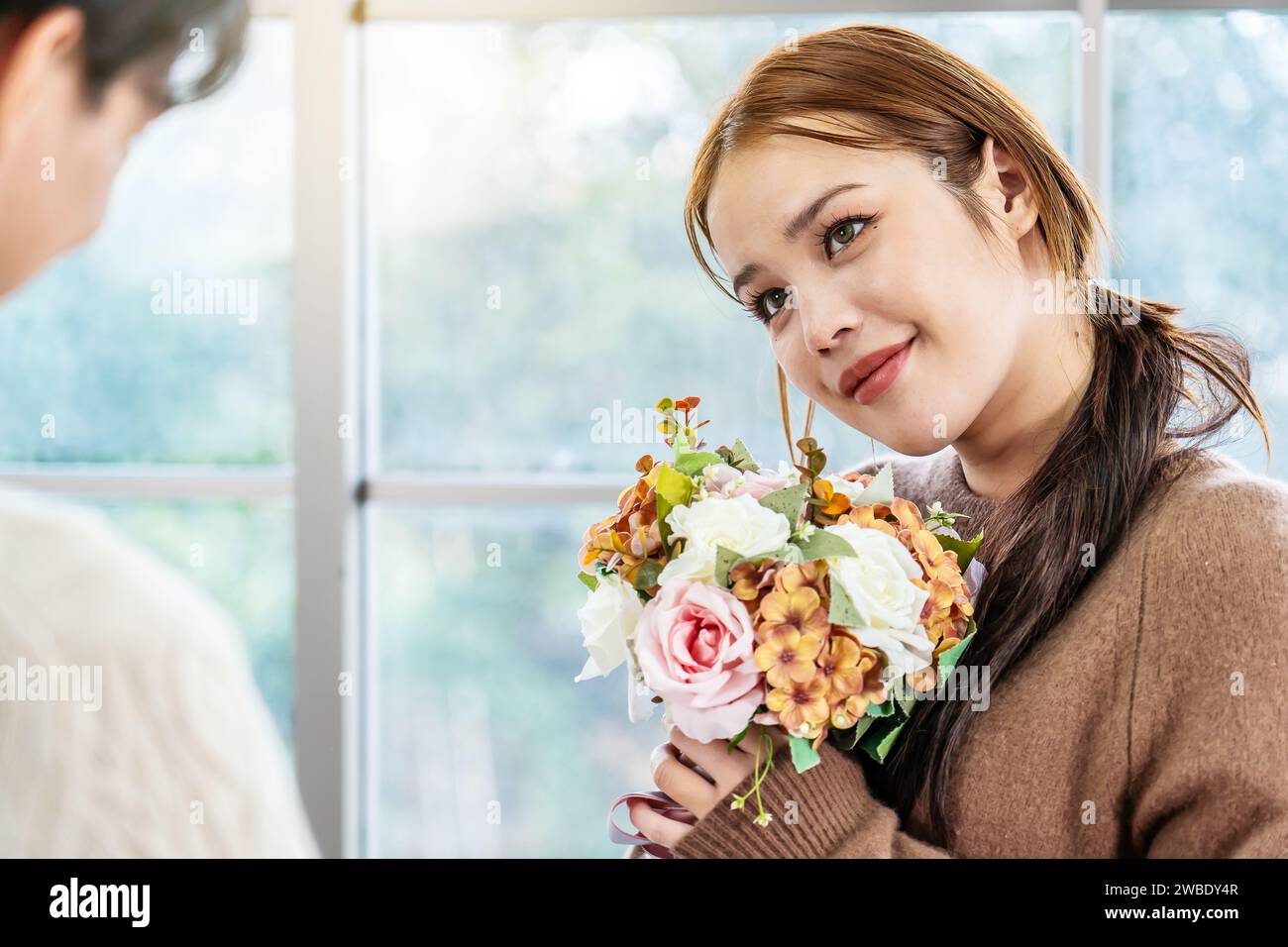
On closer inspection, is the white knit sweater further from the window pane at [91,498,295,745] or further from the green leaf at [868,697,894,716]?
the window pane at [91,498,295,745]

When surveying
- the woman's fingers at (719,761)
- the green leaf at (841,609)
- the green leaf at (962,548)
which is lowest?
the woman's fingers at (719,761)

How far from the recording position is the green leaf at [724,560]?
88 centimetres

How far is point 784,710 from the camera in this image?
0.88 m

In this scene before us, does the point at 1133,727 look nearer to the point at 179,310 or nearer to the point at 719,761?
the point at 719,761

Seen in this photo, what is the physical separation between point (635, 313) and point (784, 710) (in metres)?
1.30

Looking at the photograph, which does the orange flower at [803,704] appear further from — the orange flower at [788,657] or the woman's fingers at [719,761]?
the woman's fingers at [719,761]

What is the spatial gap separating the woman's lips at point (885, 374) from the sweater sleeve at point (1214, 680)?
0.32 metres

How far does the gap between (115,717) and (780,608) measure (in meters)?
0.56

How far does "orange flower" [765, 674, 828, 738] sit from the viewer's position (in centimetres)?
88

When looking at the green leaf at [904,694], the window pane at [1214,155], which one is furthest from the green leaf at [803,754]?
the window pane at [1214,155]

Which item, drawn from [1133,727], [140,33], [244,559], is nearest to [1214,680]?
[1133,727]

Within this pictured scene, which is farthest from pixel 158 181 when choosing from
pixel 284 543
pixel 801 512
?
pixel 801 512

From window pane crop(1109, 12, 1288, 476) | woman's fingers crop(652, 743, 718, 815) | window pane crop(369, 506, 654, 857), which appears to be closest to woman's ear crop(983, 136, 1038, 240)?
woman's fingers crop(652, 743, 718, 815)

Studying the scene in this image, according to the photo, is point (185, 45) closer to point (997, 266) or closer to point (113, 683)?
point (113, 683)
